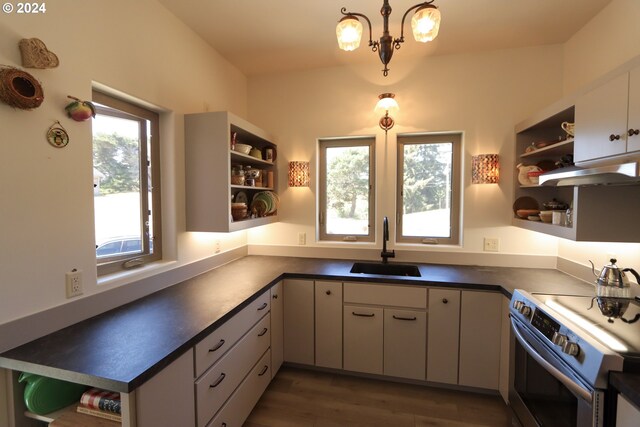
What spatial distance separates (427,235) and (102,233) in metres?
2.44

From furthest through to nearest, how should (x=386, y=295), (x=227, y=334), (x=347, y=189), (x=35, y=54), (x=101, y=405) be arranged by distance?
(x=347, y=189) → (x=386, y=295) → (x=227, y=334) → (x=35, y=54) → (x=101, y=405)

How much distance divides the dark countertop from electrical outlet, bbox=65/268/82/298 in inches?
5.7

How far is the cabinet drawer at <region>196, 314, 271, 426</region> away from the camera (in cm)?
131

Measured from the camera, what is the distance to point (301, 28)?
2.07 m

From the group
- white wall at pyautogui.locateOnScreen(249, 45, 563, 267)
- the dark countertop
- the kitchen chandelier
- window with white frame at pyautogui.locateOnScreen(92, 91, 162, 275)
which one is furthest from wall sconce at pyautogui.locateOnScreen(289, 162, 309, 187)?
the kitchen chandelier

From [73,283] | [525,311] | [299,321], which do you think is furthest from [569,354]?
[73,283]

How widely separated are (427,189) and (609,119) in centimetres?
132

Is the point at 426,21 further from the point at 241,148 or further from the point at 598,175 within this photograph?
the point at 241,148

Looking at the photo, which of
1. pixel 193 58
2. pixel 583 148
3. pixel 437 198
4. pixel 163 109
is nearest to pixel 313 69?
pixel 193 58

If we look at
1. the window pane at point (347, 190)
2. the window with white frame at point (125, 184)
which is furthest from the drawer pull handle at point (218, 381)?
the window pane at point (347, 190)

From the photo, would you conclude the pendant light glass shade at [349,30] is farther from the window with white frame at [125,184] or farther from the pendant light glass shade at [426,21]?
the window with white frame at [125,184]

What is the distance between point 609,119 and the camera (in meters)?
1.37

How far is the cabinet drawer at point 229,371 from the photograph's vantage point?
51.4 inches

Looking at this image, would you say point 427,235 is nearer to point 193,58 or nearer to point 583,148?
point 583,148
